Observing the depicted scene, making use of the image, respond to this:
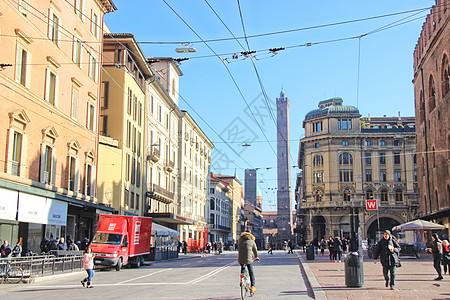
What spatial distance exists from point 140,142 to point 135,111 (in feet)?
10.5

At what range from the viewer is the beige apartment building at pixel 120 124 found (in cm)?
3756

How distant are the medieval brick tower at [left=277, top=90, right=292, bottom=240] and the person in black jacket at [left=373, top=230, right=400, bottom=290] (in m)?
97.4

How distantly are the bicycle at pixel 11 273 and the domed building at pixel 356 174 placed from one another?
65306 millimetres

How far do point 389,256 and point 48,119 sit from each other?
1936 centimetres

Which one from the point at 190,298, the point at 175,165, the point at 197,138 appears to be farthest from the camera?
the point at 197,138

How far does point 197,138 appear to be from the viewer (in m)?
71.6

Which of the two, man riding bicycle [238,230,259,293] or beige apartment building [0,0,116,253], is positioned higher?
beige apartment building [0,0,116,253]

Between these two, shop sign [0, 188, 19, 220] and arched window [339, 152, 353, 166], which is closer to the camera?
shop sign [0, 188, 19, 220]

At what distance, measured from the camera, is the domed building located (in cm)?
7856

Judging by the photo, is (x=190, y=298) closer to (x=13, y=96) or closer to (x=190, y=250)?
(x=13, y=96)

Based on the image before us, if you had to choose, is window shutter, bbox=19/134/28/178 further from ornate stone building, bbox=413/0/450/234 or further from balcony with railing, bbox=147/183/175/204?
→ ornate stone building, bbox=413/0/450/234

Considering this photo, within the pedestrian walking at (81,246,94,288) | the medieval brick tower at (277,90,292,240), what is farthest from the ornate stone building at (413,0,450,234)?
the medieval brick tower at (277,90,292,240)

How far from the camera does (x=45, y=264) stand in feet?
64.5

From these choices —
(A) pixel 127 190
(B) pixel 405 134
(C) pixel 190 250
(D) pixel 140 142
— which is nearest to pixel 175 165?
(C) pixel 190 250
